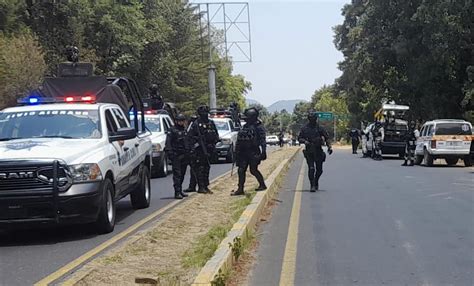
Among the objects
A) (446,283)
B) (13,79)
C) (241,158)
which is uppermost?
(13,79)

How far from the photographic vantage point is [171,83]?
54000mm

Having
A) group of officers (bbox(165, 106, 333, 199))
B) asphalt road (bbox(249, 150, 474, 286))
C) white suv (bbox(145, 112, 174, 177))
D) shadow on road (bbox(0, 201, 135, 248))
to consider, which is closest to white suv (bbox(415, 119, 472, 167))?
asphalt road (bbox(249, 150, 474, 286))

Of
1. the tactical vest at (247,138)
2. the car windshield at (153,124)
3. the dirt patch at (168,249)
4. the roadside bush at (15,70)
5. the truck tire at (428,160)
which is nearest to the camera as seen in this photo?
the dirt patch at (168,249)

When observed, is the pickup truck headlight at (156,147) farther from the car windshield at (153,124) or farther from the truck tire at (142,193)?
the truck tire at (142,193)

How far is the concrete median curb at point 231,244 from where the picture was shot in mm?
6336

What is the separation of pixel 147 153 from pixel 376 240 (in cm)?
539

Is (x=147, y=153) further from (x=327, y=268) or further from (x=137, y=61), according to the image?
(x=137, y=61)

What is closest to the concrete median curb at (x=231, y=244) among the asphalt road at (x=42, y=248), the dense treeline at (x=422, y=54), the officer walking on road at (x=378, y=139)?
the asphalt road at (x=42, y=248)

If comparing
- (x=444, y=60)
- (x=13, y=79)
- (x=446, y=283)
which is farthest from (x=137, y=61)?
(x=446, y=283)

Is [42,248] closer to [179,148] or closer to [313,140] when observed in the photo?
[179,148]

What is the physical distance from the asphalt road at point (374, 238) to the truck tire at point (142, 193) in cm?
254

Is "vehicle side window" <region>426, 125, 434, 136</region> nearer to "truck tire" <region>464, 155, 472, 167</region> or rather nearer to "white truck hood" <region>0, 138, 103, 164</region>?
"truck tire" <region>464, 155, 472, 167</region>

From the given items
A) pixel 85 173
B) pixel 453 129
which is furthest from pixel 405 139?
pixel 85 173

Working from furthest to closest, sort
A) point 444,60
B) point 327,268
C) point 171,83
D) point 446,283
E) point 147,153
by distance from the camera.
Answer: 1. point 171,83
2. point 444,60
3. point 147,153
4. point 327,268
5. point 446,283
